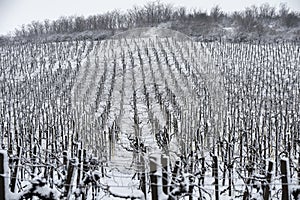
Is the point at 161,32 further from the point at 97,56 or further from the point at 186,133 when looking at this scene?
the point at 186,133

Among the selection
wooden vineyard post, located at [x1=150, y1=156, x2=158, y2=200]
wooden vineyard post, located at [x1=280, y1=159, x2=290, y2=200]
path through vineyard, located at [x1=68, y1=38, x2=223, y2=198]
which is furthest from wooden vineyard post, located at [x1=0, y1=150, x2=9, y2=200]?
wooden vineyard post, located at [x1=280, y1=159, x2=290, y2=200]

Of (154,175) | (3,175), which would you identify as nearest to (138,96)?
(154,175)

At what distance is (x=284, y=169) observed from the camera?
304 cm

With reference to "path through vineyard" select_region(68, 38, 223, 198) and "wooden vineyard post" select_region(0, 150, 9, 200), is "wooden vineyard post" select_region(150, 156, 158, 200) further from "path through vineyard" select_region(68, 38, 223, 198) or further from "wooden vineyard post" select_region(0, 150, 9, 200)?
"path through vineyard" select_region(68, 38, 223, 198)

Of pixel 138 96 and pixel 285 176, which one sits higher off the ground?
pixel 138 96

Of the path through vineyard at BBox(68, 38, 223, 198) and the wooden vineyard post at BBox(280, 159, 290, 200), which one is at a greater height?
the path through vineyard at BBox(68, 38, 223, 198)

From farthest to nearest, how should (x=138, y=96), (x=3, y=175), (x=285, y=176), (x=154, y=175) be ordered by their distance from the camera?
(x=138, y=96), (x=285, y=176), (x=3, y=175), (x=154, y=175)

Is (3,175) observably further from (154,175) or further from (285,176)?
(285,176)

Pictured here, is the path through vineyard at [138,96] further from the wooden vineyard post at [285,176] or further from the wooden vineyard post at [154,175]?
Result: the wooden vineyard post at [285,176]

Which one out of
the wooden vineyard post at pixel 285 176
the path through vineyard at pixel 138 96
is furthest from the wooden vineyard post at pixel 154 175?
the path through vineyard at pixel 138 96

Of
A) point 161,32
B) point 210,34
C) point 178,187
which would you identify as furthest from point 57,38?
point 178,187

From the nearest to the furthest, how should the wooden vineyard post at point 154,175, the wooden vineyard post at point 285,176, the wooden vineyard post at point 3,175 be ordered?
1. the wooden vineyard post at point 154,175
2. the wooden vineyard post at point 3,175
3. the wooden vineyard post at point 285,176

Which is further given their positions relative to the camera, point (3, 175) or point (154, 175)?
point (3, 175)

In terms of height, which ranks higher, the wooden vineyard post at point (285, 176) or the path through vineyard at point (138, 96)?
the path through vineyard at point (138, 96)
